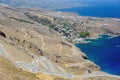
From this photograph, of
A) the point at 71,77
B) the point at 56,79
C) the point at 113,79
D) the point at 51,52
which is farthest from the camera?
the point at 51,52

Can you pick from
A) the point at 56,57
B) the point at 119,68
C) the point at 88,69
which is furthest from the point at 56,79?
the point at 119,68

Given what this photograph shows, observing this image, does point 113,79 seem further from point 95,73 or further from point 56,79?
point 56,79

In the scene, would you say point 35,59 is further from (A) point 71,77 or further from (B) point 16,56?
(A) point 71,77

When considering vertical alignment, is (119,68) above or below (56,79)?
below

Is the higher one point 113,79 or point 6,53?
point 6,53

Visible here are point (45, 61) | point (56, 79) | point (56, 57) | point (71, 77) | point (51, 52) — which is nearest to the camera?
point (56, 79)

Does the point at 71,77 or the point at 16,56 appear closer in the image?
the point at 71,77

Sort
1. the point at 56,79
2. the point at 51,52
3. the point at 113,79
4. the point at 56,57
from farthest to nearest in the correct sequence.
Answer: the point at 51,52 → the point at 56,57 → the point at 113,79 → the point at 56,79

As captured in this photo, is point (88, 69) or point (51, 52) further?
point (51, 52)

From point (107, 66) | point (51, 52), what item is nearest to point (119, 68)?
point (107, 66)
